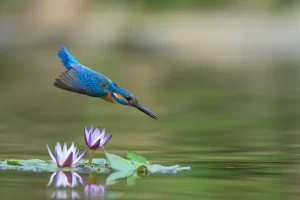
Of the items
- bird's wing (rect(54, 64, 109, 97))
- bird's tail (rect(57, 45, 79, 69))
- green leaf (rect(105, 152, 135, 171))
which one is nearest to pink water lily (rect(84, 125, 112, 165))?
green leaf (rect(105, 152, 135, 171))

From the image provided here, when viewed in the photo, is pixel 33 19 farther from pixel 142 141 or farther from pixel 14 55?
pixel 142 141

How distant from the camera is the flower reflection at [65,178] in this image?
4.23 m

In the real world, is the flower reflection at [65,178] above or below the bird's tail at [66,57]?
below

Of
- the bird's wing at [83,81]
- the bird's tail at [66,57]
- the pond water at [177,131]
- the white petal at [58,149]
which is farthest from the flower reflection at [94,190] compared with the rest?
the bird's tail at [66,57]

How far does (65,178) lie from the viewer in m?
4.40

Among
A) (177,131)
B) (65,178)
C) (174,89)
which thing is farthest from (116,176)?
(174,89)

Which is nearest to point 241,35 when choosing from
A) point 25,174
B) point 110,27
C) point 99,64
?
point 110,27

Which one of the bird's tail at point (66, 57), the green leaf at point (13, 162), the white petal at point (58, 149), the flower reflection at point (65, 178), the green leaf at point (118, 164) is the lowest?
the flower reflection at point (65, 178)

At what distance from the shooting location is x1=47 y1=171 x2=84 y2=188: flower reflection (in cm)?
423

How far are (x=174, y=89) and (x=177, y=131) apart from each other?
15.9 ft

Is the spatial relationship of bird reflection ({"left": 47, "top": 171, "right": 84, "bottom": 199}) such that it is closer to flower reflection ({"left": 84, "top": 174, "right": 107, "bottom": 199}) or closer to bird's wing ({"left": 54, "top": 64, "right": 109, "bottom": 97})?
flower reflection ({"left": 84, "top": 174, "right": 107, "bottom": 199})

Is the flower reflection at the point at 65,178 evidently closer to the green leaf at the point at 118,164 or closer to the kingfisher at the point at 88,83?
the green leaf at the point at 118,164

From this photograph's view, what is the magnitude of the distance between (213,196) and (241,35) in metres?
21.7

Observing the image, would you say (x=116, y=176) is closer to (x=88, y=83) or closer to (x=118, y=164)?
(x=118, y=164)
